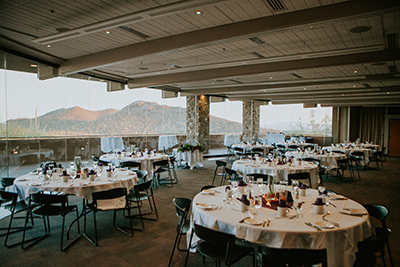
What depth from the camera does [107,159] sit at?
24.0 feet

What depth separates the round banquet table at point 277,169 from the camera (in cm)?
588

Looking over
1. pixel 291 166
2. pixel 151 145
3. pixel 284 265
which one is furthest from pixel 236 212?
pixel 151 145

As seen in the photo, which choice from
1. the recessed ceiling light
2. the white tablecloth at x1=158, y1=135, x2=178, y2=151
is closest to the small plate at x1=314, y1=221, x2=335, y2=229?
the recessed ceiling light

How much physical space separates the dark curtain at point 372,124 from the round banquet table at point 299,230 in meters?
16.9

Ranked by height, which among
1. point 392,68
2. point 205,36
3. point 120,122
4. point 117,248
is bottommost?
point 117,248

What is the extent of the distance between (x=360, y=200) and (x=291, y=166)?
181 centimetres

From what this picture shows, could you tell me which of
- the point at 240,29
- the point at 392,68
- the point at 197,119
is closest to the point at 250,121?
the point at 197,119

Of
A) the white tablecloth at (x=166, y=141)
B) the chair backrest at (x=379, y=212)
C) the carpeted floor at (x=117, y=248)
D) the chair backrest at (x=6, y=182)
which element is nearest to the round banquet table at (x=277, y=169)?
the carpeted floor at (x=117, y=248)

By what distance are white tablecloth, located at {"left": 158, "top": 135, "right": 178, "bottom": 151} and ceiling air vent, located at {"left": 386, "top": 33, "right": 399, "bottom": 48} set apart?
9.19 m

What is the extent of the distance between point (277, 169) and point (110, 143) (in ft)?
22.8

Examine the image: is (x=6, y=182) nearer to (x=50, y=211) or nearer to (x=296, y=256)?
(x=50, y=211)

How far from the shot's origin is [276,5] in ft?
12.2

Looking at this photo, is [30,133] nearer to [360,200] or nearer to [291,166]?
[291,166]

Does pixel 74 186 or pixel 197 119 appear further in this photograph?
pixel 197 119
